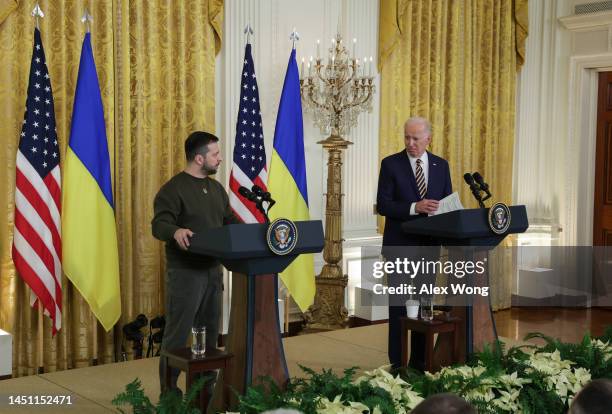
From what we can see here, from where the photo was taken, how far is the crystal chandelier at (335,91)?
7105mm

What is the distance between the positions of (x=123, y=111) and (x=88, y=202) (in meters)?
0.81

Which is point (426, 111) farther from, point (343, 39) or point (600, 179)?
point (600, 179)

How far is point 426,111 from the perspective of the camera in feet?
26.8

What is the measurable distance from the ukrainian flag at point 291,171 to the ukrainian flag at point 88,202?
58.5 inches

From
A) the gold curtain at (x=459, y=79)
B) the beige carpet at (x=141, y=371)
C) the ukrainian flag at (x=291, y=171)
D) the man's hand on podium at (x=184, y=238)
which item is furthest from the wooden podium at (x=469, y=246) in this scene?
the gold curtain at (x=459, y=79)

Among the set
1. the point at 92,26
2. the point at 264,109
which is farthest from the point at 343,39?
the point at 92,26

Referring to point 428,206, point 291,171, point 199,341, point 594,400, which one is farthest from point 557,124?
point 594,400

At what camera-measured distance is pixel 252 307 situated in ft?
13.1

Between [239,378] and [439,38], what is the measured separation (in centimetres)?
516

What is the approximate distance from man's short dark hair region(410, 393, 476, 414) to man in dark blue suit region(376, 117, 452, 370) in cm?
321

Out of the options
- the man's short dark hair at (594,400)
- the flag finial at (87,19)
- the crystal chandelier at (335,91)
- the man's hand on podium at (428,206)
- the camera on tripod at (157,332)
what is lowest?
the camera on tripod at (157,332)

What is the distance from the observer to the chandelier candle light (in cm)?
712

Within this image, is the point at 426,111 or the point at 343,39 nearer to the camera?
the point at 343,39

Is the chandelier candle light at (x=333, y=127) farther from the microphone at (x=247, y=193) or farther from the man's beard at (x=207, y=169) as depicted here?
the microphone at (x=247, y=193)
